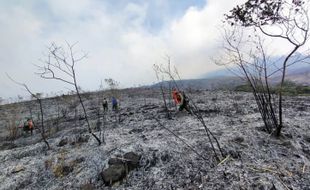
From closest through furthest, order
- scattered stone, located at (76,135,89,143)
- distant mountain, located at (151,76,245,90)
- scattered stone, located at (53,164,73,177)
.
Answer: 1. scattered stone, located at (53,164,73,177)
2. scattered stone, located at (76,135,89,143)
3. distant mountain, located at (151,76,245,90)

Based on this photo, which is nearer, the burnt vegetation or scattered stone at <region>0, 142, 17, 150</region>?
the burnt vegetation

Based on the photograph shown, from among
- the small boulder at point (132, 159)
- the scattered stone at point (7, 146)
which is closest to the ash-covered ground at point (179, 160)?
the small boulder at point (132, 159)

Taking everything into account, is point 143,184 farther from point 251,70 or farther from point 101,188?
point 251,70

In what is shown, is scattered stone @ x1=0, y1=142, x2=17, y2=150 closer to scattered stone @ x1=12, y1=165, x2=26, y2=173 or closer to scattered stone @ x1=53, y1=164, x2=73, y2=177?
scattered stone @ x1=12, y1=165, x2=26, y2=173

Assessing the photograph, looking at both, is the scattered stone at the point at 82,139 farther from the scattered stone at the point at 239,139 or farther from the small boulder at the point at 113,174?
the scattered stone at the point at 239,139

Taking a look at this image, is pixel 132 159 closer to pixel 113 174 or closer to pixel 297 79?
pixel 113 174

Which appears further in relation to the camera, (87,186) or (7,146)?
(7,146)

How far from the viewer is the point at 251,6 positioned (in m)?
5.95

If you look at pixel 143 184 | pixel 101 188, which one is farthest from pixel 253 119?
pixel 101 188

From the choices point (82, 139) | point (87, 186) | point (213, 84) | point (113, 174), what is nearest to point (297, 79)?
point (213, 84)

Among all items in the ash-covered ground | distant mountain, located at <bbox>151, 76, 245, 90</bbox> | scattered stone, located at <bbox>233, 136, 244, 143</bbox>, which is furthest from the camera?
distant mountain, located at <bbox>151, 76, 245, 90</bbox>

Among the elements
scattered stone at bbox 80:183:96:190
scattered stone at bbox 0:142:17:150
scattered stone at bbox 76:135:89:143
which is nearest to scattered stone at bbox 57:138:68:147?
scattered stone at bbox 76:135:89:143

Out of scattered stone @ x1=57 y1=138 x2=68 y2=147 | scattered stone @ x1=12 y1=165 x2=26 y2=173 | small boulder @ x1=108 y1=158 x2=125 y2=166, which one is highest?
scattered stone @ x1=57 y1=138 x2=68 y2=147

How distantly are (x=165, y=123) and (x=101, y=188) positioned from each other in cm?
442
